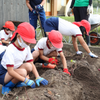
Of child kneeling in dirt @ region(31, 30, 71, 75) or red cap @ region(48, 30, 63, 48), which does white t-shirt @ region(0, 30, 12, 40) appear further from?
red cap @ region(48, 30, 63, 48)

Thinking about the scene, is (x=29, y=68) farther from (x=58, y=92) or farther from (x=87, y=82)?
(x=87, y=82)

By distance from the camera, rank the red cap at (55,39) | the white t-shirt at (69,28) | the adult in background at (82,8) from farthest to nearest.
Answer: the adult in background at (82,8), the white t-shirt at (69,28), the red cap at (55,39)

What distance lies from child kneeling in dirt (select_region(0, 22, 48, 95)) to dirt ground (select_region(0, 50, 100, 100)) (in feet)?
0.33

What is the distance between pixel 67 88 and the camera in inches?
87.4

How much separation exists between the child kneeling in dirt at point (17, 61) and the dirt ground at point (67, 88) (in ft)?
0.33

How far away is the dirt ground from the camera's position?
1.96 metres

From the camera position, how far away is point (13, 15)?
510 cm

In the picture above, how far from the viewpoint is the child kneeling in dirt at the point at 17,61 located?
6.43 ft

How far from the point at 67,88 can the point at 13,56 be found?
34.7 inches

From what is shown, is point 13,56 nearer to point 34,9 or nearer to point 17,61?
point 17,61

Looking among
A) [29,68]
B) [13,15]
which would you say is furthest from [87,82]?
[13,15]

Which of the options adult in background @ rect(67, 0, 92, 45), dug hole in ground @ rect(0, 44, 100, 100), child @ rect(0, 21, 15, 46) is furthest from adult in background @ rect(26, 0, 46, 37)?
dug hole in ground @ rect(0, 44, 100, 100)

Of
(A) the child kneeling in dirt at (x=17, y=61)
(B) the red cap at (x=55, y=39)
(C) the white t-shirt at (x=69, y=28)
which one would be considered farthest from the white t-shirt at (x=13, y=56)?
(C) the white t-shirt at (x=69, y=28)

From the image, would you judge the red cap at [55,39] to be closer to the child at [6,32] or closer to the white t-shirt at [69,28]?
the white t-shirt at [69,28]
